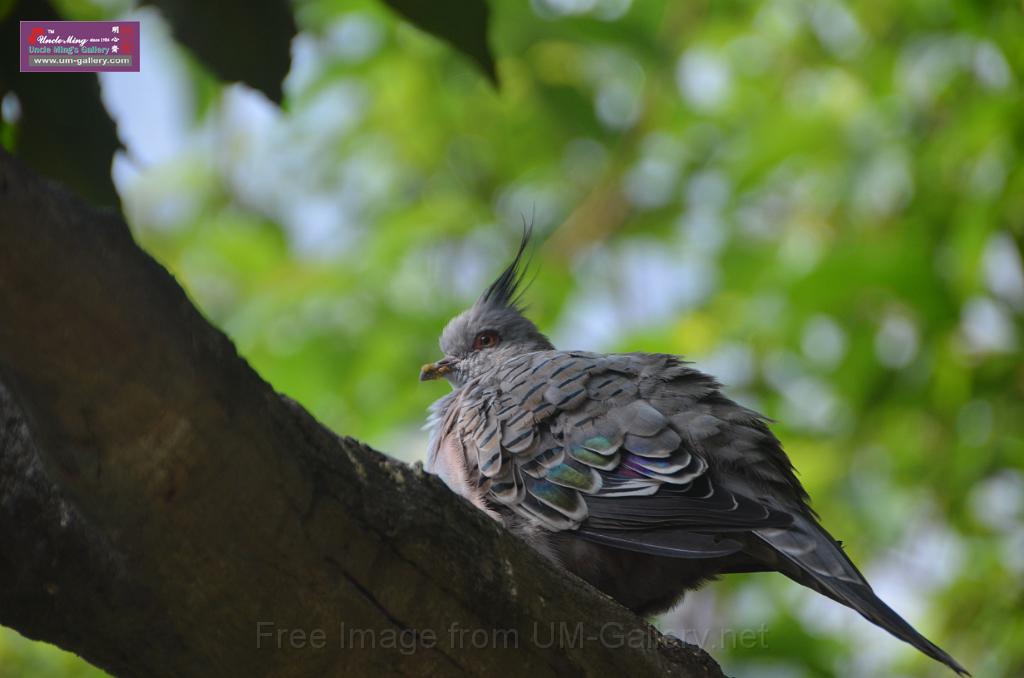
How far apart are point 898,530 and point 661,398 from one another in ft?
9.75

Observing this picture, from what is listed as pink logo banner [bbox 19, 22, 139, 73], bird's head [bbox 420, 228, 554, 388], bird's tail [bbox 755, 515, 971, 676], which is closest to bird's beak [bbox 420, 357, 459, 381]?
bird's head [bbox 420, 228, 554, 388]

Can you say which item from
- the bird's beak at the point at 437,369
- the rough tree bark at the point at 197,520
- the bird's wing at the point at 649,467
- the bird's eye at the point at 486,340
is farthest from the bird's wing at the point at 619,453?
the bird's eye at the point at 486,340

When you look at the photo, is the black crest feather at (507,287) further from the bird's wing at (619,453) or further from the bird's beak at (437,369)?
the bird's wing at (619,453)

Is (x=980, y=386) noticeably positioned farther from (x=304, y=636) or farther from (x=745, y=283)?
(x=304, y=636)

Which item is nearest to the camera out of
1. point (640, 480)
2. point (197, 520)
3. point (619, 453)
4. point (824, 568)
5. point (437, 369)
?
point (197, 520)

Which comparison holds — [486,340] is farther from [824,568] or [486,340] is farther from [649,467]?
[824,568]

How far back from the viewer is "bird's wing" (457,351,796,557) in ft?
10.9

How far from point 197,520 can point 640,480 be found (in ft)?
6.55

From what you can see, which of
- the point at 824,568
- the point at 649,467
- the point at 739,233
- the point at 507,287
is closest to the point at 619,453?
the point at 649,467

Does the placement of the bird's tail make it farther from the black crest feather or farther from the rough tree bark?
the black crest feather

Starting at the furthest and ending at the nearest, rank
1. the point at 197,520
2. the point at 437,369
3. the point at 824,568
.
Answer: the point at 437,369 → the point at 824,568 → the point at 197,520

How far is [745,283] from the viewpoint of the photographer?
6508 mm

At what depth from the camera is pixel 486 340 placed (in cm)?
550

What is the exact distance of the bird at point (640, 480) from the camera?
3297 millimetres
